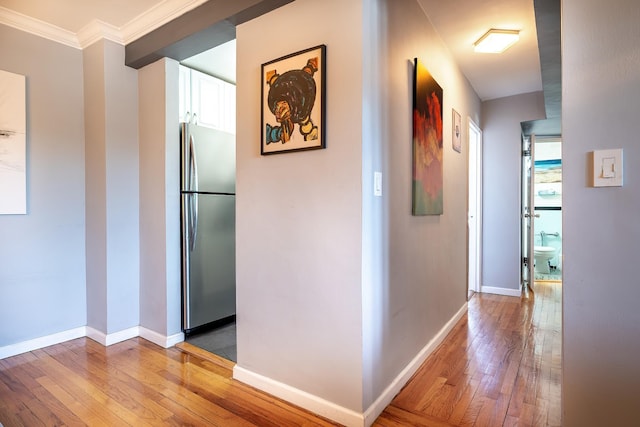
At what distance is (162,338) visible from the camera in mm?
2678

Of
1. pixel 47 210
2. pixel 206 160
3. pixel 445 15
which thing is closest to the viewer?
pixel 445 15

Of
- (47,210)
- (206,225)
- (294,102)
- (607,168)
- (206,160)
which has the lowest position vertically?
(206,225)

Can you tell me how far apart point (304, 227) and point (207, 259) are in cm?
141

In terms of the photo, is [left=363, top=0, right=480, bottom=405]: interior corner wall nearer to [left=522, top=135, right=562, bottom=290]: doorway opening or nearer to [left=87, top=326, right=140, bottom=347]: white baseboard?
[left=87, top=326, right=140, bottom=347]: white baseboard

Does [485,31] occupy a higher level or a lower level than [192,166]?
higher

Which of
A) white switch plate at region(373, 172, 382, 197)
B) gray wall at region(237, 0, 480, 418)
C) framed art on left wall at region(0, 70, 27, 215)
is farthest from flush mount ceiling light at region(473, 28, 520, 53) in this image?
framed art on left wall at region(0, 70, 27, 215)

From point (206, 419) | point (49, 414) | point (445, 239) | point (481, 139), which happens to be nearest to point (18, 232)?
point (49, 414)

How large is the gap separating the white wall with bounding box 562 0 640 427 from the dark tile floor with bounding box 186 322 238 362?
2042 mm

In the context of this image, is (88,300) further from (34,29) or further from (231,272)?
(34,29)

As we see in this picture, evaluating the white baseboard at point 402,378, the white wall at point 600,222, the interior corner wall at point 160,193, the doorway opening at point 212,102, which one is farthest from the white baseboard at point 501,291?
the interior corner wall at point 160,193

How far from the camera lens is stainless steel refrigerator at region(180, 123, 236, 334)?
276cm

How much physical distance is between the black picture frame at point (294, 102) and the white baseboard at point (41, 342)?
7.41ft

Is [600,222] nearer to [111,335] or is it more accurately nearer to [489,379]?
[489,379]

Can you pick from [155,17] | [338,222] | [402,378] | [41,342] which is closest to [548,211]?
[402,378]
